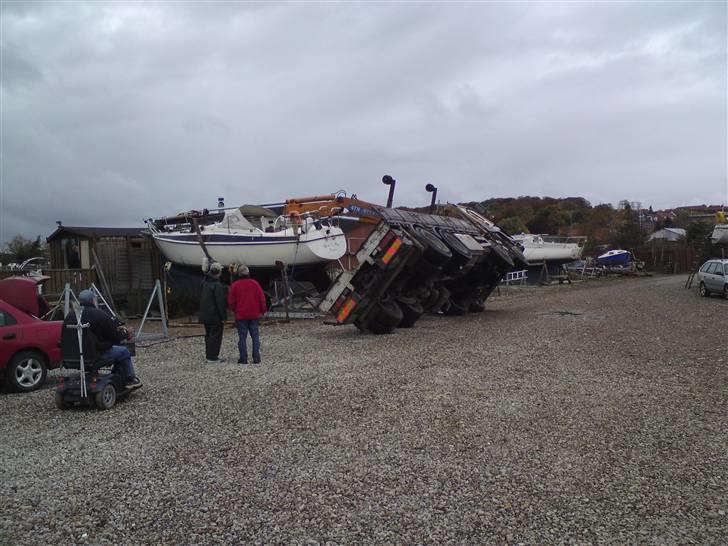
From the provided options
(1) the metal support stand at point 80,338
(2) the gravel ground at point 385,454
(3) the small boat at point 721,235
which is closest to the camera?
(2) the gravel ground at point 385,454

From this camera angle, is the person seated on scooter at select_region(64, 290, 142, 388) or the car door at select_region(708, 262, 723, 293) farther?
the car door at select_region(708, 262, 723, 293)

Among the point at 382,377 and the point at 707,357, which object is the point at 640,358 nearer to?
the point at 707,357

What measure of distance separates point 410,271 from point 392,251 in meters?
1.34

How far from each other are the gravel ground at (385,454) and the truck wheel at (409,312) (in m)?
4.07

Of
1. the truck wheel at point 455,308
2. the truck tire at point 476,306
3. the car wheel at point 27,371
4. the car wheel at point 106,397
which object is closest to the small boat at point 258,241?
the truck wheel at point 455,308

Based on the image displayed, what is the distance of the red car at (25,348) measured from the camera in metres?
7.63

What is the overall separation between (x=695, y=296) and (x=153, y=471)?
22638 millimetres

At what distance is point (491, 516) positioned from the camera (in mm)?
3809

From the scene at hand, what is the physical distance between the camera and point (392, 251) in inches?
471

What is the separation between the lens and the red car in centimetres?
763

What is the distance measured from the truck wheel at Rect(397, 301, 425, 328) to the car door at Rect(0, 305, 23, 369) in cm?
789

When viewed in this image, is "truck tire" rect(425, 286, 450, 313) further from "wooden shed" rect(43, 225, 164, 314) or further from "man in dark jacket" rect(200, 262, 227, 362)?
"wooden shed" rect(43, 225, 164, 314)

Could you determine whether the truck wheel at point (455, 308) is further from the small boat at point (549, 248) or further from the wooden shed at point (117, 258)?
the small boat at point (549, 248)

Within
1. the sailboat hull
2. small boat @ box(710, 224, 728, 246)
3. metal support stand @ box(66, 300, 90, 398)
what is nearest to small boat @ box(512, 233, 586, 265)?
small boat @ box(710, 224, 728, 246)
